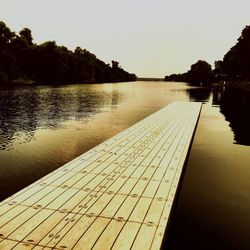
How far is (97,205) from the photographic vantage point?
236 inches

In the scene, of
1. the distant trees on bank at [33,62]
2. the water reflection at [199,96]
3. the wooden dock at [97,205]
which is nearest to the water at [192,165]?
the wooden dock at [97,205]

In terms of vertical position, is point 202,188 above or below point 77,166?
below

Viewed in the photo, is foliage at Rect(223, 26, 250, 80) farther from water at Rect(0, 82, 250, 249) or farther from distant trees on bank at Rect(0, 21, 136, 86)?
water at Rect(0, 82, 250, 249)

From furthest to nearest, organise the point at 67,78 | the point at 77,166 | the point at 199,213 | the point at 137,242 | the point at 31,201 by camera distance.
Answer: the point at 67,78 → the point at 77,166 → the point at 199,213 → the point at 31,201 → the point at 137,242

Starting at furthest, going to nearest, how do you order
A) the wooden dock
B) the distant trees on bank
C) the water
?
1. the distant trees on bank
2. the water
3. the wooden dock

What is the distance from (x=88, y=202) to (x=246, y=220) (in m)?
3.56

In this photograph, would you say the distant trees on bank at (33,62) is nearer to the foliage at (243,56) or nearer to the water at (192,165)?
the foliage at (243,56)

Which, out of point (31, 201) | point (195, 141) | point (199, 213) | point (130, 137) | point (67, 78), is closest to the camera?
point (31, 201)

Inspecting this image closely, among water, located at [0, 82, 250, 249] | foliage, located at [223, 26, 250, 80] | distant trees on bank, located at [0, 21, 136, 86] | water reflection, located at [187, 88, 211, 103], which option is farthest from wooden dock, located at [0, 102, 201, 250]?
foliage, located at [223, 26, 250, 80]

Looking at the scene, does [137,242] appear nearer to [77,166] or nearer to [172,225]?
[172,225]

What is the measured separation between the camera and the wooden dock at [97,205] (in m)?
4.75

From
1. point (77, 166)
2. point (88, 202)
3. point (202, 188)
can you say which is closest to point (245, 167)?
point (202, 188)

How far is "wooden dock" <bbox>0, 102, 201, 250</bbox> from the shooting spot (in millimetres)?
4754

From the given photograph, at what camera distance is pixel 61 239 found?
4746mm
